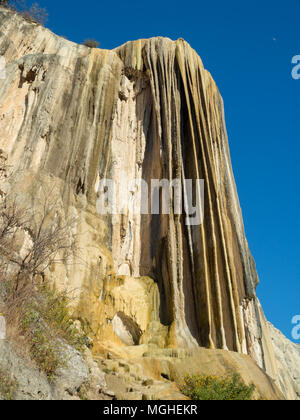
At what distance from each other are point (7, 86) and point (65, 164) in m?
3.61

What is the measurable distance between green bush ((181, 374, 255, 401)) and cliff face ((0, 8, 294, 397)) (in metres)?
2.16

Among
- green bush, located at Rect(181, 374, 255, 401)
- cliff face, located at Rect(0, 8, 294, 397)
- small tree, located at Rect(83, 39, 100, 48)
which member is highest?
small tree, located at Rect(83, 39, 100, 48)

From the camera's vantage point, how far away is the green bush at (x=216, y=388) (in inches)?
318

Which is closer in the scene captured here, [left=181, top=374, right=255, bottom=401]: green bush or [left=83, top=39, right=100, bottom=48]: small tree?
[left=181, top=374, right=255, bottom=401]: green bush

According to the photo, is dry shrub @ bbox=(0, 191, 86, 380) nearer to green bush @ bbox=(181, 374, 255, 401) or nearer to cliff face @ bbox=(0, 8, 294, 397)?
Answer: cliff face @ bbox=(0, 8, 294, 397)

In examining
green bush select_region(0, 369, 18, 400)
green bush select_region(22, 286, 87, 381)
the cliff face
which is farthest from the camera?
the cliff face

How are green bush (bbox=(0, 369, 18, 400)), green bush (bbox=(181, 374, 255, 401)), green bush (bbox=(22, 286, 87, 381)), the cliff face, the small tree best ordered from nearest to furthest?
green bush (bbox=(0, 369, 18, 400)), green bush (bbox=(22, 286, 87, 381)), green bush (bbox=(181, 374, 255, 401)), the cliff face, the small tree

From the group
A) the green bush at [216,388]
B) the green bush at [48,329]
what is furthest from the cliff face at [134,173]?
the green bush at [216,388]

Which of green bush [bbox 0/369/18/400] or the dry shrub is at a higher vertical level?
the dry shrub

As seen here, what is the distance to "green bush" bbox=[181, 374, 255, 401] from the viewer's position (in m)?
8.07

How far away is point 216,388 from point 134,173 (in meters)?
8.55

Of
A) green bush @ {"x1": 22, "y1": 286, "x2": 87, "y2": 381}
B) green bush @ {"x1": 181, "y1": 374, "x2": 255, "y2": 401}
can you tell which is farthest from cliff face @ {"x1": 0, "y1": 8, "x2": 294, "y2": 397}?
green bush @ {"x1": 181, "y1": 374, "x2": 255, "y2": 401}

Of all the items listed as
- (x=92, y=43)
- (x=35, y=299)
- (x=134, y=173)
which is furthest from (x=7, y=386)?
(x=92, y=43)
